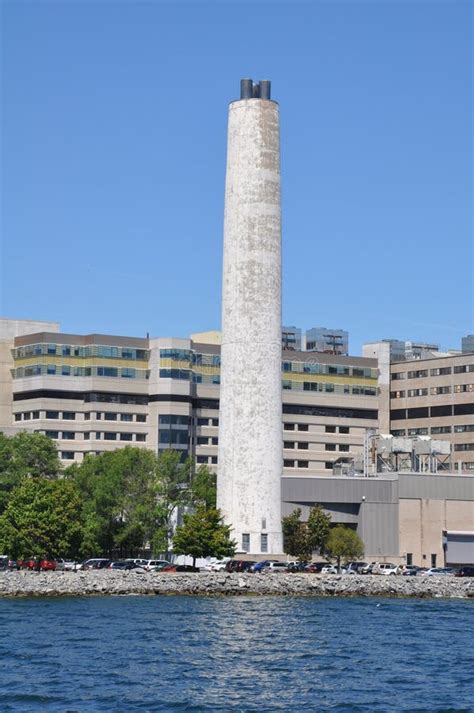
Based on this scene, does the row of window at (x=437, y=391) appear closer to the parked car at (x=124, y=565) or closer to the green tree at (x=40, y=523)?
the parked car at (x=124, y=565)

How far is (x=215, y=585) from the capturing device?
107688 millimetres

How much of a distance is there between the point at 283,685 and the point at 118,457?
8339cm

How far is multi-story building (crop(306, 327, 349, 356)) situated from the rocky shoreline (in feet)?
276

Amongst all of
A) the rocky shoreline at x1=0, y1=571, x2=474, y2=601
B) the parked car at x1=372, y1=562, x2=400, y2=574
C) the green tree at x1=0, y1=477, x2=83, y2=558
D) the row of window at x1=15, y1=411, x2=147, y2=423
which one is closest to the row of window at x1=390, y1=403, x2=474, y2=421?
the row of window at x1=15, y1=411, x2=147, y2=423

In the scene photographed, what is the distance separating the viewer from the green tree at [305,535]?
130 metres

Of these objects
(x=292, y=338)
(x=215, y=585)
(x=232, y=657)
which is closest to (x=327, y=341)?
(x=292, y=338)

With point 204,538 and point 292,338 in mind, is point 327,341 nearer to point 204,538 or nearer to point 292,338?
point 292,338

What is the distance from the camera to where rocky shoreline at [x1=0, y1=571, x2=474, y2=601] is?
10550cm

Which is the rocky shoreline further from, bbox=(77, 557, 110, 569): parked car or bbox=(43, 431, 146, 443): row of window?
bbox=(43, 431, 146, 443): row of window

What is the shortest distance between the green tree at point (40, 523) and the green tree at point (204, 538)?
8463 mm

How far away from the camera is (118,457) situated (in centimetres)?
14262

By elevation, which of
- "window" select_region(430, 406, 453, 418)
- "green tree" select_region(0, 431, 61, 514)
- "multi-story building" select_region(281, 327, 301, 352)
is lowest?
"green tree" select_region(0, 431, 61, 514)

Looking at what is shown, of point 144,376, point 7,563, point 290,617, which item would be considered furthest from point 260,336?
point 144,376

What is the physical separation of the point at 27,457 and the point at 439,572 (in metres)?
42.8
